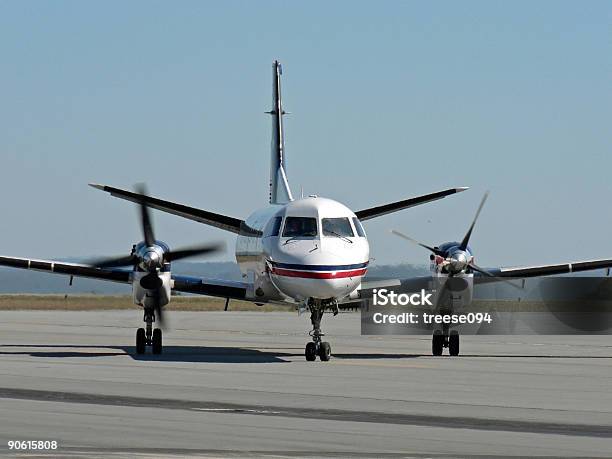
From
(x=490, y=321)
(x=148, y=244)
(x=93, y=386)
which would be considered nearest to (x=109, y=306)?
(x=490, y=321)

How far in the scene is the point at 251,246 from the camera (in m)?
29.2

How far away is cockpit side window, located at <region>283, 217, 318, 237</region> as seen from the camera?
26.0 m

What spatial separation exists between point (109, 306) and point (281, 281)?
→ 5519 cm

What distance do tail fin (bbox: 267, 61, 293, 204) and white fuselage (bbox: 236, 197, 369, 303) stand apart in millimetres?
8758

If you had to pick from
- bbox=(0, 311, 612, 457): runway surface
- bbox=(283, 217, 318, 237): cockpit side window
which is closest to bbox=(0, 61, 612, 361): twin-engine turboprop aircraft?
bbox=(283, 217, 318, 237): cockpit side window

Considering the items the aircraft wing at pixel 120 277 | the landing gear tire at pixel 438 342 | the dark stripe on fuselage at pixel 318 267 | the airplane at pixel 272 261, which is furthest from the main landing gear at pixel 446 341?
the aircraft wing at pixel 120 277

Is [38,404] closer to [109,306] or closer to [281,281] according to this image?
[281,281]

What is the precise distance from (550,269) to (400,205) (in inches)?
167

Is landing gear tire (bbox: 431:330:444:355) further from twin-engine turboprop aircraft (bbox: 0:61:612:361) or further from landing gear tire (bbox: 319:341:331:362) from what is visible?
landing gear tire (bbox: 319:341:331:362)

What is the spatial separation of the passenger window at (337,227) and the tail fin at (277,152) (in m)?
9.28

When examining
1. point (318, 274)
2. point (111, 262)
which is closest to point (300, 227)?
point (318, 274)

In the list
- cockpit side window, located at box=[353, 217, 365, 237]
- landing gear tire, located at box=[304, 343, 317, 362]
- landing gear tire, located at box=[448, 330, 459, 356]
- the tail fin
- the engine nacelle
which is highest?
the tail fin

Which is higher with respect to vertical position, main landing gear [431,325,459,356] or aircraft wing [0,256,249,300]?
aircraft wing [0,256,249,300]

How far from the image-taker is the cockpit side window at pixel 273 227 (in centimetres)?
2662
